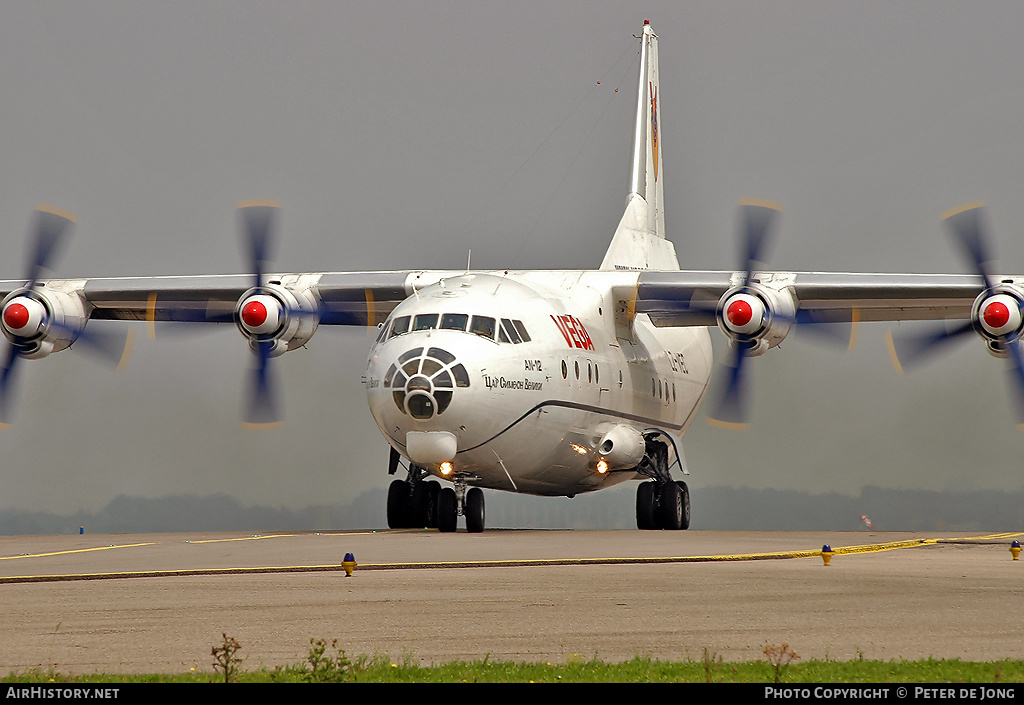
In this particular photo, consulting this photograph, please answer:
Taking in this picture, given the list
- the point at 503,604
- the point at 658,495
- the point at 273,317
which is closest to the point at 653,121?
the point at 658,495

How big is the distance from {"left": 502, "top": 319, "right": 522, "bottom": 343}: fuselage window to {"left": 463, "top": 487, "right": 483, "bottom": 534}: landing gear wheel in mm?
2916

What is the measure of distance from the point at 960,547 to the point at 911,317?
Answer: 9.65 metres

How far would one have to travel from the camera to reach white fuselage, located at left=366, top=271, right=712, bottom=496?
21.4m

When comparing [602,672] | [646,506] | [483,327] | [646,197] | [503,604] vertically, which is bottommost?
[602,672]

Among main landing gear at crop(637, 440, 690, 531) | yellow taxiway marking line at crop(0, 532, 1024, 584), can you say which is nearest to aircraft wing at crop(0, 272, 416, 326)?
main landing gear at crop(637, 440, 690, 531)

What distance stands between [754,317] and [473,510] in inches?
253

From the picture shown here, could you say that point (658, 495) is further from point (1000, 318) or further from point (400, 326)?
point (400, 326)

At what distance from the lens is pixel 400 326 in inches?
886

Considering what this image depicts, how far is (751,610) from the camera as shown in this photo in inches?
415

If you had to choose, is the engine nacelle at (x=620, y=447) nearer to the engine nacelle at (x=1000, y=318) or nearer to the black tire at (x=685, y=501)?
the black tire at (x=685, y=501)

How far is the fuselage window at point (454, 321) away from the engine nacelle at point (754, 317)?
5372 millimetres

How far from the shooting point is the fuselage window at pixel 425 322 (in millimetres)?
22203

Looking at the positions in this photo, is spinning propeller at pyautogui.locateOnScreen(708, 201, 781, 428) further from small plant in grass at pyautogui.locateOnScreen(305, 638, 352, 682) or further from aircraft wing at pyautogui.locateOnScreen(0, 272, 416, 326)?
small plant in grass at pyautogui.locateOnScreen(305, 638, 352, 682)
